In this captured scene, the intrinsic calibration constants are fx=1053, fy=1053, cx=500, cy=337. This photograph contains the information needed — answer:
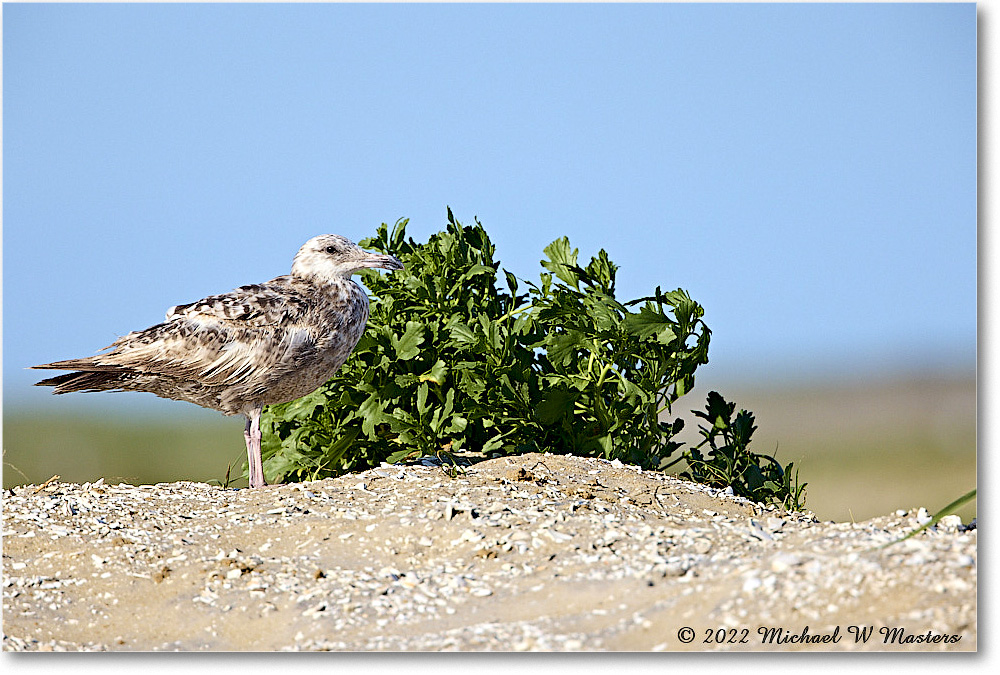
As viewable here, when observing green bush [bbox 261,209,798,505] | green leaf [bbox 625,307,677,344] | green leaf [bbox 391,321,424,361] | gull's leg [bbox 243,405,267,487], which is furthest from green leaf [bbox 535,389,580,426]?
gull's leg [bbox 243,405,267,487]

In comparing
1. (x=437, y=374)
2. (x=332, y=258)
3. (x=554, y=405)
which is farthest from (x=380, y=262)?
(x=554, y=405)

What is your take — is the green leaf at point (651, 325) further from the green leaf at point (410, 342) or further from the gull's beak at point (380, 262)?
the gull's beak at point (380, 262)

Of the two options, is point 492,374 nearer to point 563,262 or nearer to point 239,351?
point 563,262

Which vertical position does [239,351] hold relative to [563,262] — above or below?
below

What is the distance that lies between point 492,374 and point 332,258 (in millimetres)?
1103

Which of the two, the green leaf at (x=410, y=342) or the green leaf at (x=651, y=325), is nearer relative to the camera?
the green leaf at (x=651, y=325)

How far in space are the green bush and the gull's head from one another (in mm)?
436

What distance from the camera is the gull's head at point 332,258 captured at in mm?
5855

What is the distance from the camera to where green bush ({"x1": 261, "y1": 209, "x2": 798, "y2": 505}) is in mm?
5859

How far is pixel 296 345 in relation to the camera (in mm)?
5535

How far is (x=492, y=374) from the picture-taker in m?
5.90

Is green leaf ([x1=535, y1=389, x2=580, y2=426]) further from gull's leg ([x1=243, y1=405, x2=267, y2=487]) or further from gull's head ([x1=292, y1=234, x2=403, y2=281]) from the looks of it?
gull's leg ([x1=243, y1=405, x2=267, y2=487])

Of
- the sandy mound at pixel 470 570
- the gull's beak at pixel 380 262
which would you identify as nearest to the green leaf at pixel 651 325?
the sandy mound at pixel 470 570

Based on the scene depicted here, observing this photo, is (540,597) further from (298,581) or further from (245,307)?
(245,307)
